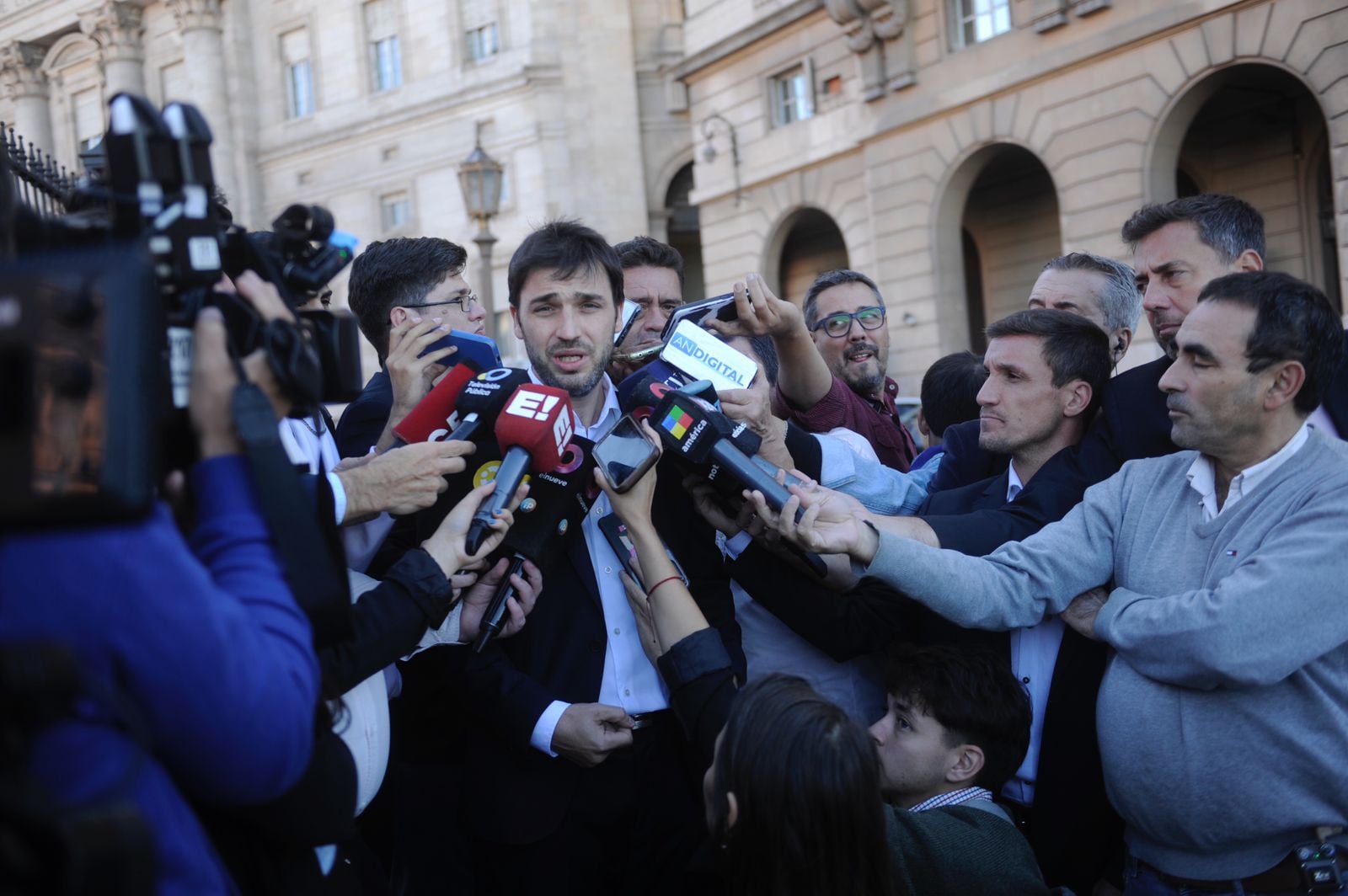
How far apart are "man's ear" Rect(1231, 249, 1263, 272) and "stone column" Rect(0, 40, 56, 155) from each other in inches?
1132

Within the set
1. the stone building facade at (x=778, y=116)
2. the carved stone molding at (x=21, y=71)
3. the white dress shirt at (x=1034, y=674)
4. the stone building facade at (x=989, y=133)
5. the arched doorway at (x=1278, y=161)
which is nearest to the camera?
the white dress shirt at (x=1034, y=674)

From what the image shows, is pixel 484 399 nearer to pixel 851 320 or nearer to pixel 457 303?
pixel 457 303

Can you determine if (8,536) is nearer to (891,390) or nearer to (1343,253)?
(891,390)

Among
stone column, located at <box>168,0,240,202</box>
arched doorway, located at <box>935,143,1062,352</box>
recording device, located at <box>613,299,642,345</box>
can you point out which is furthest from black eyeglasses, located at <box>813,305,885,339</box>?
stone column, located at <box>168,0,240,202</box>

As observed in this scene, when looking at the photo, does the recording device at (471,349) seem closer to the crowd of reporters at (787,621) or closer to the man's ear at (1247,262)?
the crowd of reporters at (787,621)

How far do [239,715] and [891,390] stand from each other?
188 inches

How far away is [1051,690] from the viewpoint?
9.20 feet

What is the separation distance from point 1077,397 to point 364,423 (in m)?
2.28

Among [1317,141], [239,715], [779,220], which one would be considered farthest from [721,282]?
[239,715]

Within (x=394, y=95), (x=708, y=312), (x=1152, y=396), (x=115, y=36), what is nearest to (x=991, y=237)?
(x=394, y=95)

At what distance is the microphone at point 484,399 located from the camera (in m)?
2.71

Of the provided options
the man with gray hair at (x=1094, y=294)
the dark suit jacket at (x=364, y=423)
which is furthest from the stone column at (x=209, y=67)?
the man with gray hair at (x=1094, y=294)

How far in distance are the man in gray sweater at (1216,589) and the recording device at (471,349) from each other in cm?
97

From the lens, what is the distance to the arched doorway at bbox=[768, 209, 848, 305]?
1995 cm
